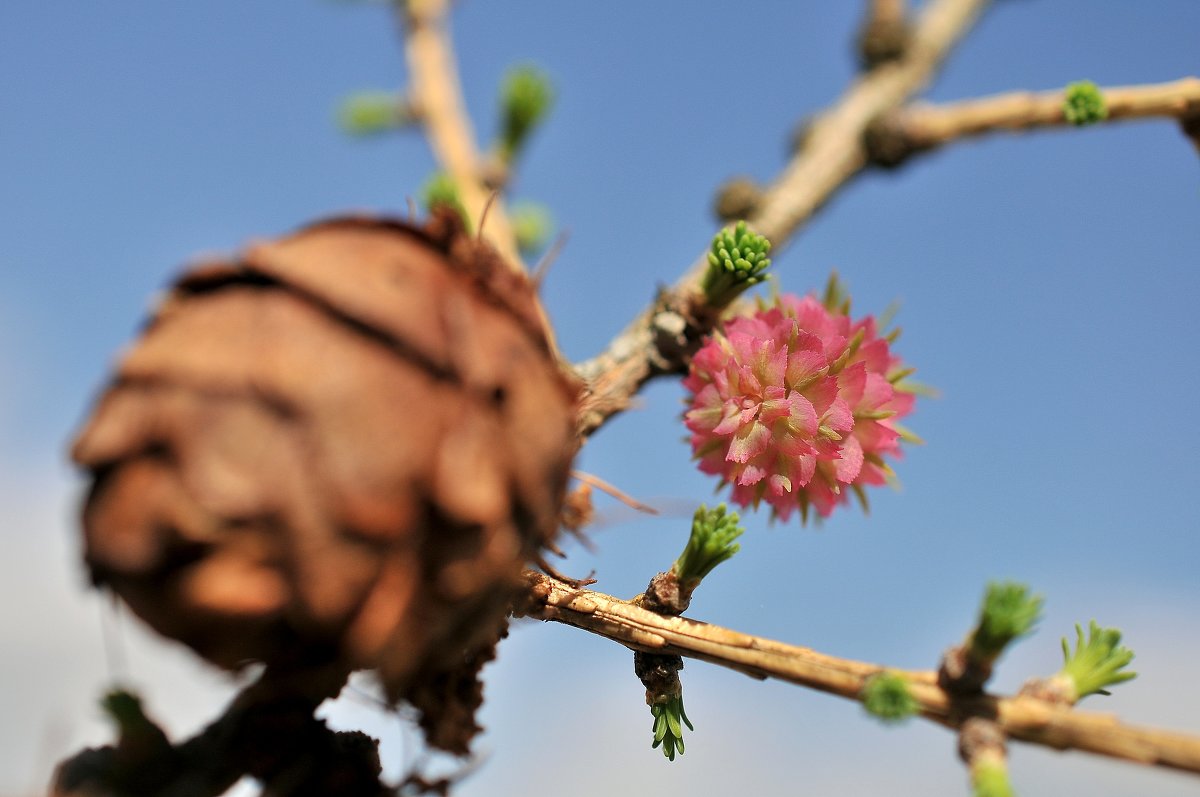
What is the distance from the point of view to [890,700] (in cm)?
112

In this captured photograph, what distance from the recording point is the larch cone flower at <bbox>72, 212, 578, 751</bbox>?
0.86 meters

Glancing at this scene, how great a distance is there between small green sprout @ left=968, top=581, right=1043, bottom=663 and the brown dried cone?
1.97 ft

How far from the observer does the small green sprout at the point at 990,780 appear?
1.07 metres

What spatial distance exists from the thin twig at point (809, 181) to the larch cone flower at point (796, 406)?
0.21 meters

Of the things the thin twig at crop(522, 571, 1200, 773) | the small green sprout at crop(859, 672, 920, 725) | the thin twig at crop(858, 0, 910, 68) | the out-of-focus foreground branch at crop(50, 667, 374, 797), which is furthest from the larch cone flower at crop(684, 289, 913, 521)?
the thin twig at crop(858, 0, 910, 68)

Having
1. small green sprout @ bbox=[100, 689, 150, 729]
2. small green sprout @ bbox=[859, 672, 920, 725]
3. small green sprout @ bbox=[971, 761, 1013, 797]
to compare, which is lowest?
small green sprout @ bbox=[971, 761, 1013, 797]

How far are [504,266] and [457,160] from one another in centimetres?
267

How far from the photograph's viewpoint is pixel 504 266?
1104 millimetres

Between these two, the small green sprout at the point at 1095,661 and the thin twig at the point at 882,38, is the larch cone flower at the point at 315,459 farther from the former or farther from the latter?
the thin twig at the point at 882,38

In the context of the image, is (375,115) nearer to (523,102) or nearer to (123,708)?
(523,102)

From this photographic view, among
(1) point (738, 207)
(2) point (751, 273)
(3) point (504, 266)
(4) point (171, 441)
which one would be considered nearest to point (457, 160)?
(1) point (738, 207)

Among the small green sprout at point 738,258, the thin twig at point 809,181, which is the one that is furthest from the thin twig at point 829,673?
the small green sprout at point 738,258

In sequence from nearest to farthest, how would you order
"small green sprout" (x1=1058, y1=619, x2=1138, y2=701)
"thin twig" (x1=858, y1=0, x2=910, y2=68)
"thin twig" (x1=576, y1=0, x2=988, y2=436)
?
"small green sprout" (x1=1058, y1=619, x2=1138, y2=701) < "thin twig" (x1=576, y1=0, x2=988, y2=436) < "thin twig" (x1=858, y1=0, x2=910, y2=68)

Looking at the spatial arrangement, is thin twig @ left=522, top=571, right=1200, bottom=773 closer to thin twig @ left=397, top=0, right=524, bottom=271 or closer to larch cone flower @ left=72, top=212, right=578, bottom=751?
larch cone flower @ left=72, top=212, right=578, bottom=751
